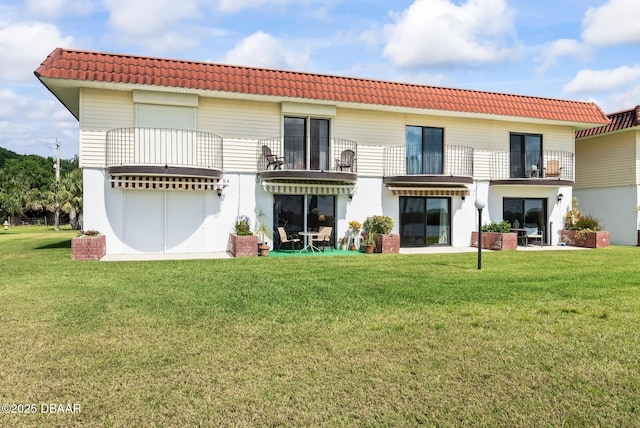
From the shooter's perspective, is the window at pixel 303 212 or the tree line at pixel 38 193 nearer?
the window at pixel 303 212

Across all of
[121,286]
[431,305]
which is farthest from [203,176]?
[431,305]

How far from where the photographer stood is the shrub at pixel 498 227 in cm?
1891

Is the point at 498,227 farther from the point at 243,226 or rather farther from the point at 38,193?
the point at 38,193

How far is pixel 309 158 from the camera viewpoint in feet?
58.6

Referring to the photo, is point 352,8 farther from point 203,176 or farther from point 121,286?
point 121,286

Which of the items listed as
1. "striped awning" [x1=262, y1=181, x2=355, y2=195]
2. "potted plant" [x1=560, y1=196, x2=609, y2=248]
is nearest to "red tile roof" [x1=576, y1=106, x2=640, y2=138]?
"potted plant" [x1=560, y1=196, x2=609, y2=248]

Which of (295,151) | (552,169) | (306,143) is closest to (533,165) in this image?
(552,169)

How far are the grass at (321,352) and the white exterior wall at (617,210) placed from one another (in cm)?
1439

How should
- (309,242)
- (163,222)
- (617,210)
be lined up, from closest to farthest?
1. (163,222)
2. (309,242)
3. (617,210)

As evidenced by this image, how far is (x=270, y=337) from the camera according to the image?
578 centimetres

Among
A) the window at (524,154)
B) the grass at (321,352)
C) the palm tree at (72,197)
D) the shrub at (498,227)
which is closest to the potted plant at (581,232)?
the window at (524,154)

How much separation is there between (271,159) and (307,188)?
1806 mm

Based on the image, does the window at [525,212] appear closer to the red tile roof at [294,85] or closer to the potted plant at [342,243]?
the red tile roof at [294,85]

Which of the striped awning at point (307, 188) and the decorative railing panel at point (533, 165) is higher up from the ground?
the decorative railing panel at point (533, 165)
